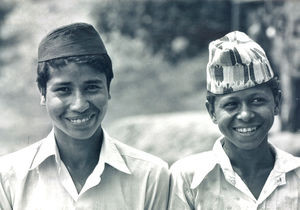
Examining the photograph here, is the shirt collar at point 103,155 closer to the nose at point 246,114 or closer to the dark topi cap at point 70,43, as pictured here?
the dark topi cap at point 70,43

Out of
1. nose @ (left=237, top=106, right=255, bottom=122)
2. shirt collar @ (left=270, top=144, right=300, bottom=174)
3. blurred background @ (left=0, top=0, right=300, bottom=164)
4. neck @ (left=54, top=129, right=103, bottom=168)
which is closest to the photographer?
nose @ (left=237, top=106, right=255, bottom=122)

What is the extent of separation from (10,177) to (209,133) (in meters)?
3.18

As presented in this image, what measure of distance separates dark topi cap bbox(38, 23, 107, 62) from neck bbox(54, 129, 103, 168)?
1.42 feet

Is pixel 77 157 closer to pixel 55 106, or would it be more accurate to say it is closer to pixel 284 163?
pixel 55 106

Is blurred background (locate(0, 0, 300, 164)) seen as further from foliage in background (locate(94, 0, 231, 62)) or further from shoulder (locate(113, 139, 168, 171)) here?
shoulder (locate(113, 139, 168, 171))

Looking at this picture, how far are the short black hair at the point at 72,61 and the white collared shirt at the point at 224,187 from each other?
672 millimetres

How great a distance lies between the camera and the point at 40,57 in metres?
2.76

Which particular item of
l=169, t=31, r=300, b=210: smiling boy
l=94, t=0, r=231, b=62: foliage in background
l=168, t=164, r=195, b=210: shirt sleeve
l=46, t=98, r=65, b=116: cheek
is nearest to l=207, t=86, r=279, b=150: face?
l=169, t=31, r=300, b=210: smiling boy

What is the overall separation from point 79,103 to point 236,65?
2.67 ft

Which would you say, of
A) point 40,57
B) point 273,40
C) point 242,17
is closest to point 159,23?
point 242,17

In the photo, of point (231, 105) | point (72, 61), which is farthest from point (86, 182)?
point (231, 105)

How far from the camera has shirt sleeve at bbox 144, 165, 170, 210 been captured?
2801 mm

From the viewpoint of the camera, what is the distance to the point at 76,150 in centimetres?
282

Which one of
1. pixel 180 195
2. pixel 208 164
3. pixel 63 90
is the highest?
pixel 63 90
